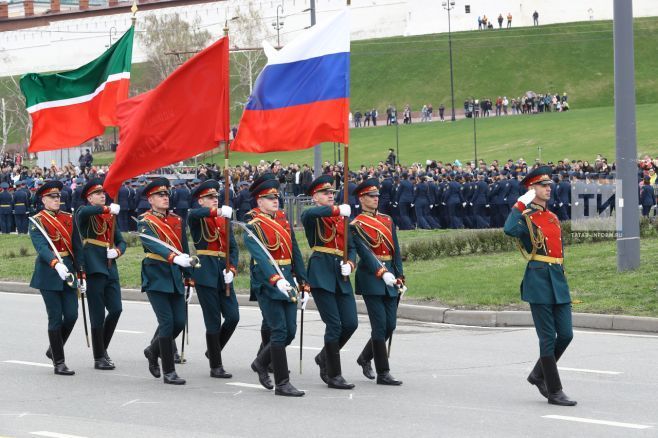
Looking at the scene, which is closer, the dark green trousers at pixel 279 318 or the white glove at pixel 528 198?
the white glove at pixel 528 198

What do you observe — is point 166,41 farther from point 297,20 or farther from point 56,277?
point 56,277

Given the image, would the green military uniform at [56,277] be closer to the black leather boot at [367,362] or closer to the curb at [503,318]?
the black leather boot at [367,362]

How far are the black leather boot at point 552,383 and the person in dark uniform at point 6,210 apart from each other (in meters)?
28.8

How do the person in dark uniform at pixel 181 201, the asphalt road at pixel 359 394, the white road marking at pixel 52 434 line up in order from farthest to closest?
1. the person in dark uniform at pixel 181 201
2. the asphalt road at pixel 359 394
3. the white road marking at pixel 52 434

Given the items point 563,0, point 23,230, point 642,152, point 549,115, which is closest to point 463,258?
point 23,230

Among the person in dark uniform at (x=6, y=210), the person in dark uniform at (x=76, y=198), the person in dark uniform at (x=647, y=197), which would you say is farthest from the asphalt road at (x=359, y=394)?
the person in dark uniform at (x=6, y=210)

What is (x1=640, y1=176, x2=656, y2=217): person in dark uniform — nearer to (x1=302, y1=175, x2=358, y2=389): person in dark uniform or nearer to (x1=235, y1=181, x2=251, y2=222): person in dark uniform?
(x1=235, y1=181, x2=251, y2=222): person in dark uniform

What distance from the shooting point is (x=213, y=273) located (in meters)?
12.4

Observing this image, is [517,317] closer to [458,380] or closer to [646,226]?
[458,380]

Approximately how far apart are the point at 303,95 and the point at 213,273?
1.89 meters

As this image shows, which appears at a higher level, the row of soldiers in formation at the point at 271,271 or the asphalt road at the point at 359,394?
the row of soldiers in formation at the point at 271,271

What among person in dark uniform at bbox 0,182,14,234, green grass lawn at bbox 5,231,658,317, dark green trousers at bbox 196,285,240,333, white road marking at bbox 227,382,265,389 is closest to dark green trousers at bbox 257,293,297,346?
white road marking at bbox 227,382,265,389

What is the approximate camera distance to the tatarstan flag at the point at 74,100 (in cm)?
1450

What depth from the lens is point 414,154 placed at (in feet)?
226
